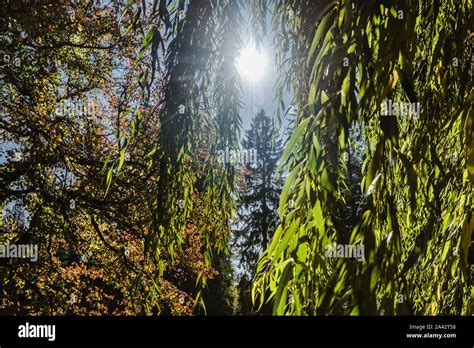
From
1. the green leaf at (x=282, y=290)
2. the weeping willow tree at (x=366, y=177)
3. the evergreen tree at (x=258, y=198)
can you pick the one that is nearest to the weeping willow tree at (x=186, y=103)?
the weeping willow tree at (x=366, y=177)

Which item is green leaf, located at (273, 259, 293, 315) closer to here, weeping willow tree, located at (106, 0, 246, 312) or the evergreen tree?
weeping willow tree, located at (106, 0, 246, 312)

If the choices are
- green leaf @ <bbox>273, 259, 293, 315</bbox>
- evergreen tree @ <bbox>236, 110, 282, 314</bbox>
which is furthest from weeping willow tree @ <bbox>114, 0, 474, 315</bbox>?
evergreen tree @ <bbox>236, 110, 282, 314</bbox>

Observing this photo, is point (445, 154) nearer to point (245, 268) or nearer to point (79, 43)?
point (79, 43)

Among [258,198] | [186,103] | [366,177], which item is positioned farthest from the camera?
[258,198]

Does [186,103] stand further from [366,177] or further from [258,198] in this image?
[258,198]

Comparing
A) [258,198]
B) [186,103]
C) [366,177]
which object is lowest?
[366,177]

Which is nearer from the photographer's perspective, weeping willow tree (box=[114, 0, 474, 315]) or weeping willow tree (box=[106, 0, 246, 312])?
weeping willow tree (box=[114, 0, 474, 315])

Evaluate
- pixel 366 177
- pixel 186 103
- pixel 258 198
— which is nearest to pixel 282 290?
pixel 366 177

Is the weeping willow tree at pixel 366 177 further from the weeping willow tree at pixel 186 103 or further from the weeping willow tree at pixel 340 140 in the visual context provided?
the weeping willow tree at pixel 186 103

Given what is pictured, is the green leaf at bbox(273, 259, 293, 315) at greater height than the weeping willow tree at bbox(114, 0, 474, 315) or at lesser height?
lesser

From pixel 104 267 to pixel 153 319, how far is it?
18.9ft

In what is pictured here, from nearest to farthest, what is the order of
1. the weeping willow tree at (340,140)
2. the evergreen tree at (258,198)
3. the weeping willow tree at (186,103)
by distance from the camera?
the weeping willow tree at (340,140)
the weeping willow tree at (186,103)
the evergreen tree at (258,198)

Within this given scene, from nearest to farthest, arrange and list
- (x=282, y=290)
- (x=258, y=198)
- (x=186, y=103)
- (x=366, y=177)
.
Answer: (x=282, y=290) < (x=366, y=177) < (x=186, y=103) < (x=258, y=198)

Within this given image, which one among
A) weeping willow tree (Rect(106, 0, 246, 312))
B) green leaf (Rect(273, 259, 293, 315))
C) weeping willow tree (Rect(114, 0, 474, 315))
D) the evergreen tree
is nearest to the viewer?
green leaf (Rect(273, 259, 293, 315))
